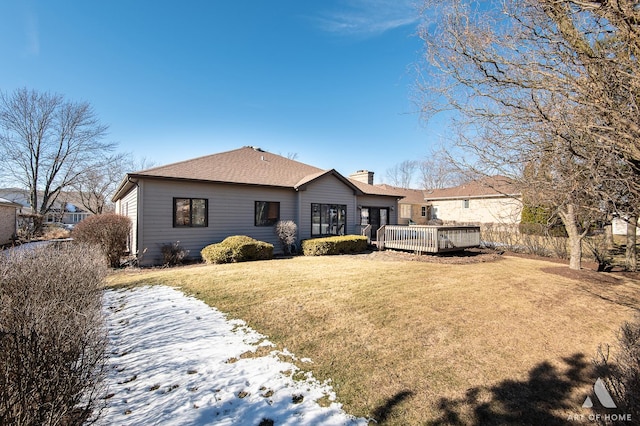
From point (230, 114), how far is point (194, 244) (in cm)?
1052

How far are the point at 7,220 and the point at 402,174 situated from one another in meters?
54.9

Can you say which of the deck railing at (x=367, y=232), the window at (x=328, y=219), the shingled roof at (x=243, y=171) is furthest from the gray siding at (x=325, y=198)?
the deck railing at (x=367, y=232)

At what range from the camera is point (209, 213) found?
13398 millimetres

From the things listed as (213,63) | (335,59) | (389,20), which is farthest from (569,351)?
(213,63)

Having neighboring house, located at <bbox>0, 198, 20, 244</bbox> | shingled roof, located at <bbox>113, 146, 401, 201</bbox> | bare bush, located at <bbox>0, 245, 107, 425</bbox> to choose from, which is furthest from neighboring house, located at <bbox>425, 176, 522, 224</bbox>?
neighboring house, located at <bbox>0, 198, 20, 244</bbox>

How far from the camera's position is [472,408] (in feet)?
9.87

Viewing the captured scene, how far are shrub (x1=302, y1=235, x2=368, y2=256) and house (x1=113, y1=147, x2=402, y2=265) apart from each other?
5.78 ft

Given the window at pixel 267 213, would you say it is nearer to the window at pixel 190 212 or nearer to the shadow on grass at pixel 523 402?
the window at pixel 190 212

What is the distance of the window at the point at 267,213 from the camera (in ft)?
49.0

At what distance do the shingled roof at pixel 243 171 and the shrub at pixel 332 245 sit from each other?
332 cm

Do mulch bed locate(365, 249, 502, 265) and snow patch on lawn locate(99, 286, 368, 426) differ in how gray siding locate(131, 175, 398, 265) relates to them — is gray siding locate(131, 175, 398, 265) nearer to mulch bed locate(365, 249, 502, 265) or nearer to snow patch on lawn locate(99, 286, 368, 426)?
mulch bed locate(365, 249, 502, 265)

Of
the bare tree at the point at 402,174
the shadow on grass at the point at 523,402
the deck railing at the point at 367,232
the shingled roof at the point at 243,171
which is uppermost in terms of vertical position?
the bare tree at the point at 402,174

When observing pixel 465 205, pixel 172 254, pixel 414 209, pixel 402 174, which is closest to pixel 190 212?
pixel 172 254

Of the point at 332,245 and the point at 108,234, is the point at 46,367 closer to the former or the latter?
the point at 108,234
